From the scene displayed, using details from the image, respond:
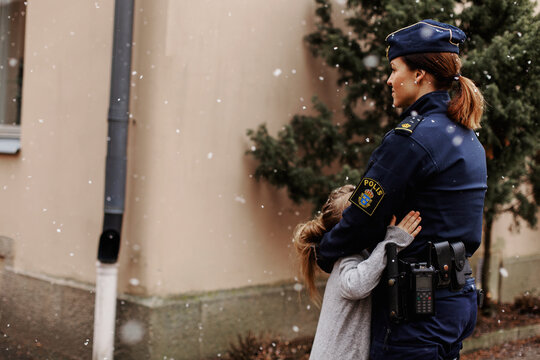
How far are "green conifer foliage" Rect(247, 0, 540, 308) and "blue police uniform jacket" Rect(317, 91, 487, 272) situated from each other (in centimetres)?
273

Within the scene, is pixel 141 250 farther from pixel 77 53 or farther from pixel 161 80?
pixel 77 53

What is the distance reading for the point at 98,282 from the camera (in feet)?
15.0

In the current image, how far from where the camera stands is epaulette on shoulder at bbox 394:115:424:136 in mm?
2123

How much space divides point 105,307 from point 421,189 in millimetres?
3108

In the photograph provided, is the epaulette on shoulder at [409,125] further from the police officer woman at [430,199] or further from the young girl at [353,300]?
the young girl at [353,300]

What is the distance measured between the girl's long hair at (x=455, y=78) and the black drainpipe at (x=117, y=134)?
2818 mm

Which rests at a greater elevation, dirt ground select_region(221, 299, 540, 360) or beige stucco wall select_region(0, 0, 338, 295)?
beige stucco wall select_region(0, 0, 338, 295)

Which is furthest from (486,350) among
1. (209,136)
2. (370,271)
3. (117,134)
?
(370,271)

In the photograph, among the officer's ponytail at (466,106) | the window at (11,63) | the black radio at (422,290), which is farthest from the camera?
the window at (11,63)

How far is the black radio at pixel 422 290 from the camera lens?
2.08m

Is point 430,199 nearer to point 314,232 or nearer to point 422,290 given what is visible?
point 422,290

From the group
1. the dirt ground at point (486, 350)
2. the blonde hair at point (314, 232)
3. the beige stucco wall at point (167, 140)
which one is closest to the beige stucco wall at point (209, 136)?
the beige stucco wall at point (167, 140)

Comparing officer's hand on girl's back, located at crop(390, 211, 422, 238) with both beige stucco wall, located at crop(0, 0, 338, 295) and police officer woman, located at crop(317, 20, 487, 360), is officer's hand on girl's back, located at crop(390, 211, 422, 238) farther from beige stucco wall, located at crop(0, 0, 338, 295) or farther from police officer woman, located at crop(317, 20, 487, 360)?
beige stucco wall, located at crop(0, 0, 338, 295)

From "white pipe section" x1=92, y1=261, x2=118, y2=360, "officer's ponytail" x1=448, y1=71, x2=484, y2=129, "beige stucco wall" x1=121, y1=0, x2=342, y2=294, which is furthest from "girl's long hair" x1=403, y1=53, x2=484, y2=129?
"white pipe section" x1=92, y1=261, x2=118, y2=360
